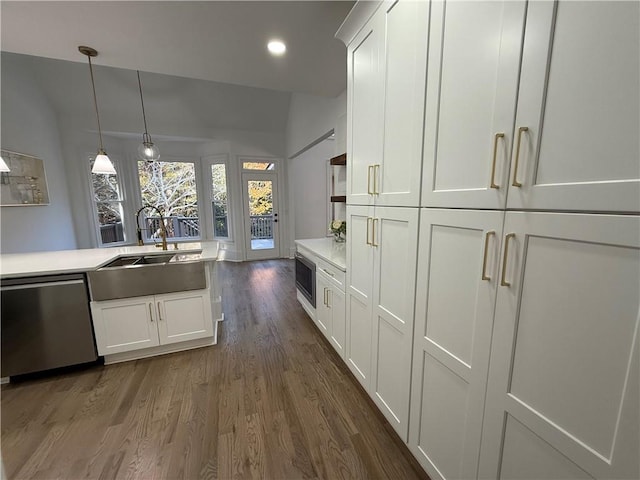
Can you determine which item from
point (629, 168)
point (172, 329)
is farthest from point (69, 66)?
point (629, 168)

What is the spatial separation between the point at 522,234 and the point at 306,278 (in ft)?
7.71

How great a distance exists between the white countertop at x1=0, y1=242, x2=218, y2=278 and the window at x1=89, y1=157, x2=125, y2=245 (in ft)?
9.52

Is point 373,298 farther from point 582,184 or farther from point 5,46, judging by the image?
point 5,46

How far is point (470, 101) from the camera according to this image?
94 centimetres

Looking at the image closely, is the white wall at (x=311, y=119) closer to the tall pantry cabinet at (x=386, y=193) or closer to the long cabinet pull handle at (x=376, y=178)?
the tall pantry cabinet at (x=386, y=193)

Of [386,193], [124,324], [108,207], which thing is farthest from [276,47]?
[108,207]

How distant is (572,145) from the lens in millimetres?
675

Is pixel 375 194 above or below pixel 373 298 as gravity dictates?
above

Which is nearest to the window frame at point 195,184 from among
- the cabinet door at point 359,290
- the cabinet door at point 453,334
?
the cabinet door at point 359,290

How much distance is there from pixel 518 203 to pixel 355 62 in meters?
1.39

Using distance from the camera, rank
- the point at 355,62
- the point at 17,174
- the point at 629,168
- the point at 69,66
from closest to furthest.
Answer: the point at 629,168 < the point at 355,62 < the point at 17,174 < the point at 69,66

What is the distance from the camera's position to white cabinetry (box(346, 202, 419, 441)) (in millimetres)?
1329

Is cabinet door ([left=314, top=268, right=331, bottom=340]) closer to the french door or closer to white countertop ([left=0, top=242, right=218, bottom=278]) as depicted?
white countertop ([left=0, top=242, right=218, bottom=278])

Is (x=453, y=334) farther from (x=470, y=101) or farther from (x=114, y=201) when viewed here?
(x=114, y=201)
